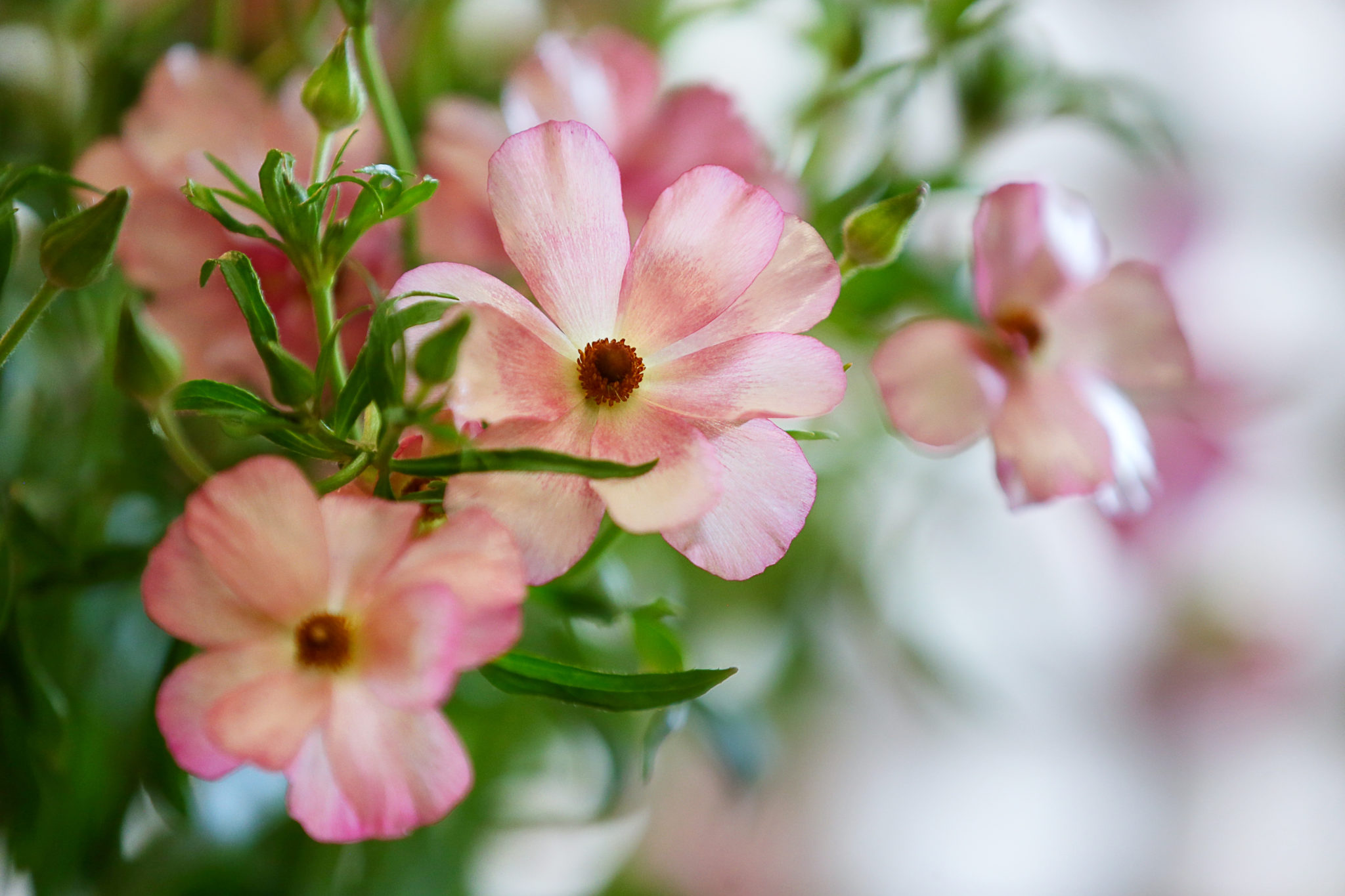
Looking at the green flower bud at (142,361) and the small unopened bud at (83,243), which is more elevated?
the small unopened bud at (83,243)

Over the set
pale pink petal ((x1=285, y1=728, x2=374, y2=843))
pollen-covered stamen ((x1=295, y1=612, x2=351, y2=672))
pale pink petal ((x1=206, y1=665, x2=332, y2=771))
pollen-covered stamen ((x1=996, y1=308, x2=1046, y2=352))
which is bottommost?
pale pink petal ((x1=285, y1=728, x2=374, y2=843))

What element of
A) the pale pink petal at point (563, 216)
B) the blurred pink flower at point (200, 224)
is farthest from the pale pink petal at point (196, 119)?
the pale pink petal at point (563, 216)

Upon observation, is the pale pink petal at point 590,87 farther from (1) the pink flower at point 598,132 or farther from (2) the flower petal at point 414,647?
(2) the flower petal at point 414,647

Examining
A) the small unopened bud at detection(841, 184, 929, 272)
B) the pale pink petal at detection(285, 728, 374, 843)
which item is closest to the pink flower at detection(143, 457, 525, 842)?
the pale pink petal at detection(285, 728, 374, 843)

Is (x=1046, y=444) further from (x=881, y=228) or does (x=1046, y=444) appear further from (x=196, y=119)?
(x=196, y=119)

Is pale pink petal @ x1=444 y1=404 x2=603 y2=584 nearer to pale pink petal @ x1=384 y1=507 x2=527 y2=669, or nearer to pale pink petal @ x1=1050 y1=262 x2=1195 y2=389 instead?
pale pink petal @ x1=384 y1=507 x2=527 y2=669

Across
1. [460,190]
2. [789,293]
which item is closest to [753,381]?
[789,293]
